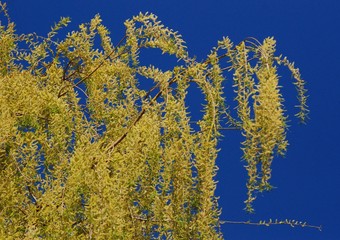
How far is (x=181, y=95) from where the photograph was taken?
2811 mm

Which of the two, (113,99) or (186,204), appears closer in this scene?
(186,204)

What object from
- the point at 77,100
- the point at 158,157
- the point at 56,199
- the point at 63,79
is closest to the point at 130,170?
the point at 158,157

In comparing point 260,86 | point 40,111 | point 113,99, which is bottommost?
point 40,111

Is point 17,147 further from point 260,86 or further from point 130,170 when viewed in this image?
point 260,86

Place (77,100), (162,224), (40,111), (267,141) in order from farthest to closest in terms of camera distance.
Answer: (77,100)
(40,111)
(162,224)
(267,141)

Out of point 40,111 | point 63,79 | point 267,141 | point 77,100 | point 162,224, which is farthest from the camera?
point 63,79

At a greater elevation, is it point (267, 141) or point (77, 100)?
point (77, 100)

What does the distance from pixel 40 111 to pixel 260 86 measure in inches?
36.1

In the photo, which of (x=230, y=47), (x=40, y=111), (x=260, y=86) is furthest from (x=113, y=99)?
(x=260, y=86)

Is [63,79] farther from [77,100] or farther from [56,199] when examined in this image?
[56,199]

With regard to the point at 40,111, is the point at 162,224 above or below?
below

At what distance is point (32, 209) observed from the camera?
2.72m

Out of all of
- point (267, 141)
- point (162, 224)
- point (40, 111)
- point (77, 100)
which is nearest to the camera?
point (267, 141)

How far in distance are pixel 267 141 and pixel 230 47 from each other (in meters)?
0.49
